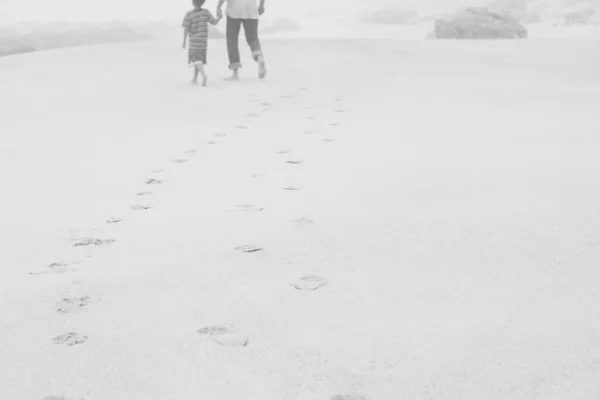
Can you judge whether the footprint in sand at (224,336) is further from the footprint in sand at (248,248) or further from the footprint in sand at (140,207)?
the footprint in sand at (140,207)

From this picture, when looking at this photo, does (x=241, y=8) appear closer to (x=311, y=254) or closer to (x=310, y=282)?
(x=311, y=254)

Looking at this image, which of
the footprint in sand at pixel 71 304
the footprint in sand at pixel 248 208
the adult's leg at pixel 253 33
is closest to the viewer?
the footprint in sand at pixel 71 304

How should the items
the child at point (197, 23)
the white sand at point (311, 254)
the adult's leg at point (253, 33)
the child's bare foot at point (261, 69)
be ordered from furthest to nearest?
the child's bare foot at point (261, 69), the adult's leg at point (253, 33), the child at point (197, 23), the white sand at point (311, 254)

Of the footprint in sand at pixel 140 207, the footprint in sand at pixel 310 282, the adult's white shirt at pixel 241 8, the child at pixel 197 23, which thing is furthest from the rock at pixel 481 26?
the footprint in sand at pixel 310 282

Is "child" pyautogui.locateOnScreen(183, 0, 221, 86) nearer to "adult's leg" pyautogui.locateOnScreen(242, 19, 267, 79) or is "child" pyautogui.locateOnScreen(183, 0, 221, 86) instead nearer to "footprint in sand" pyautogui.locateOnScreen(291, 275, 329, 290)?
"adult's leg" pyautogui.locateOnScreen(242, 19, 267, 79)

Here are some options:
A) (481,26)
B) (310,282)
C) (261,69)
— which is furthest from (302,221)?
(481,26)

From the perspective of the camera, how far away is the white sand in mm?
1461

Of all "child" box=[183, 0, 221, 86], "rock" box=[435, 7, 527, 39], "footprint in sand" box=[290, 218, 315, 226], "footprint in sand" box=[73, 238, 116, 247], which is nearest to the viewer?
"footprint in sand" box=[73, 238, 116, 247]

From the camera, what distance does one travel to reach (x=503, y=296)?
1.77 metres

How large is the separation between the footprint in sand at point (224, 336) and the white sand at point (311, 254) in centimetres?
1

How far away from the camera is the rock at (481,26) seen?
40.1 feet

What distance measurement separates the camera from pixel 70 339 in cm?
164

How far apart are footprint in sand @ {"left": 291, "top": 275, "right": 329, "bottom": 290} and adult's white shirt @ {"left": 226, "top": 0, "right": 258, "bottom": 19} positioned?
5.17 meters

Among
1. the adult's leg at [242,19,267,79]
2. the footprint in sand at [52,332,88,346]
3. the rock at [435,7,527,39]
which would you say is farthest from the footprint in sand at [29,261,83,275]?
the rock at [435,7,527,39]
